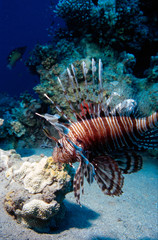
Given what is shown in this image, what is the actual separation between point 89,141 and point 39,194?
1.05 m

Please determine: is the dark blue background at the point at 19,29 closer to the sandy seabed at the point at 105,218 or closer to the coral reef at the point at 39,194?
the sandy seabed at the point at 105,218

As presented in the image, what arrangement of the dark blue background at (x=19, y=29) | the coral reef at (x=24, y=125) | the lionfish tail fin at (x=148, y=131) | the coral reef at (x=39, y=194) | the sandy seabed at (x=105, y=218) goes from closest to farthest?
the lionfish tail fin at (x=148, y=131), the coral reef at (x=39, y=194), the sandy seabed at (x=105, y=218), the coral reef at (x=24, y=125), the dark blue background at (x=19, y=29)

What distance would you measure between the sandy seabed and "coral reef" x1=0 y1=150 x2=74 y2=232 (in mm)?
129

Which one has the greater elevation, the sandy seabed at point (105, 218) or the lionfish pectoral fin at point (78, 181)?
the lionfish pectoral fin at point (78, 181)

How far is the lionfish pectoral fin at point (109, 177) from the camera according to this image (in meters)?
1.90

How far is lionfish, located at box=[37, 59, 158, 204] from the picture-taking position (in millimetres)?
1894

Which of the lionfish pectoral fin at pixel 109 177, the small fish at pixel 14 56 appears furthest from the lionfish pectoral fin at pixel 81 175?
the small fish at pixel 14 56

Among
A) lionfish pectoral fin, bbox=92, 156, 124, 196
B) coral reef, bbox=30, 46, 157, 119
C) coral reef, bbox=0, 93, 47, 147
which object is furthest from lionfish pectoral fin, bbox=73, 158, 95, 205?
coral reef, bbox=0, 93, 47, 147

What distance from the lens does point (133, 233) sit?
2770 millimetres

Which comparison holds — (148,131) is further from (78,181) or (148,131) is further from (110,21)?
(110,21)

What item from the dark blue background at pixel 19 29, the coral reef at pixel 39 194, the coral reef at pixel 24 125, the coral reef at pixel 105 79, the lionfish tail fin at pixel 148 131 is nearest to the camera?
the lionfish tail fin at pixel 148 131

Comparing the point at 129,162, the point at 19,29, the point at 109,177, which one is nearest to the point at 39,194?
the point at 109,177

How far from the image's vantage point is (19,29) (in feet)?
194

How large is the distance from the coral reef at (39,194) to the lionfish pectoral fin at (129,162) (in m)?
0.78
